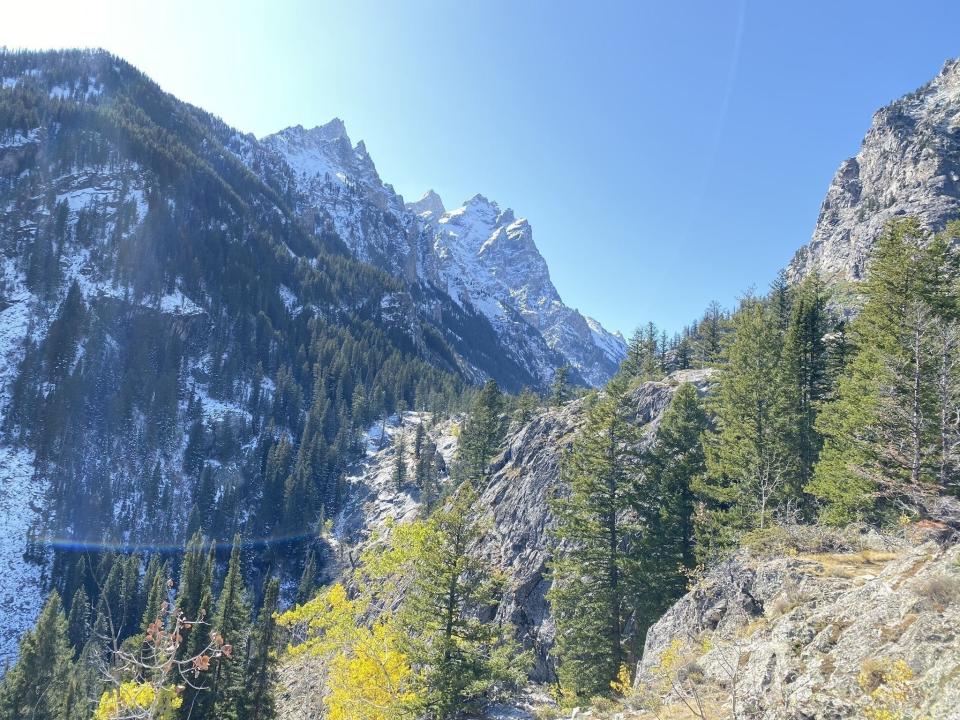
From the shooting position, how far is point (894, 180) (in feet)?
441

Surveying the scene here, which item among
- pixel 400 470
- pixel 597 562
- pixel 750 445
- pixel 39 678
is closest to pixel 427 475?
pixel 400 470

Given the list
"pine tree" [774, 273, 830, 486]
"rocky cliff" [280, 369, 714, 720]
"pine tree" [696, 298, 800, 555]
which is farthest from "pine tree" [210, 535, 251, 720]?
"pine tree" [774, 273, 830, 486]

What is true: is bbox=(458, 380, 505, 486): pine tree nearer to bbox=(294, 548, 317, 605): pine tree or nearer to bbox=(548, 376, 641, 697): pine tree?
bbox=(294, 548, 317, 605): pine tree

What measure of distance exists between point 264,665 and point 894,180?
175909 millimetres

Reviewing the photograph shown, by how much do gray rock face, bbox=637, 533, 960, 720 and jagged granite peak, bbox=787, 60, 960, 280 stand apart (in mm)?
119266

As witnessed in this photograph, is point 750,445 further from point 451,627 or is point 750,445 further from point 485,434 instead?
point 485,434

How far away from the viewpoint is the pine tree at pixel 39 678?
43.1 m

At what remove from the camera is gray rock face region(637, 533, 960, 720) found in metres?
7.44

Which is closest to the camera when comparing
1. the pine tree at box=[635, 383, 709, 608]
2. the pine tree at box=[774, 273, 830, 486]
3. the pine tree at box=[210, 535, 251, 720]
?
the pine tree at box=[635, 383, 709, 608]

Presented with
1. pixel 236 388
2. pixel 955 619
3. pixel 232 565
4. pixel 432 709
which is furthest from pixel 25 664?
pixel 236 388

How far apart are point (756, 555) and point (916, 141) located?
557 ft

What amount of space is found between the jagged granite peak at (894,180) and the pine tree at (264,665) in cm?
12486

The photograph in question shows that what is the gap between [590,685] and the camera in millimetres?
20797

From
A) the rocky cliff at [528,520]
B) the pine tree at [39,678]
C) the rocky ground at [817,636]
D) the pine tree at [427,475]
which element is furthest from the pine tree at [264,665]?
the pine tree at [427,475]
